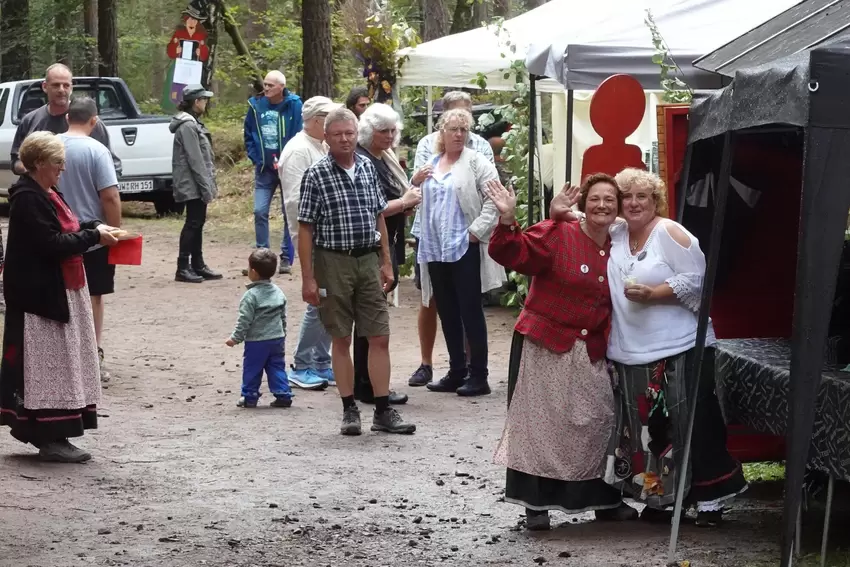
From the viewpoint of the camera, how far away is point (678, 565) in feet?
17.9

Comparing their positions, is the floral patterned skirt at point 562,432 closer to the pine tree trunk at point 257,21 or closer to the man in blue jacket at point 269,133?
the man in blue jacket at point 269,133

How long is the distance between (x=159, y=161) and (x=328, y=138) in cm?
1219

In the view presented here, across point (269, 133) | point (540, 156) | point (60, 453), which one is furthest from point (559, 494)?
point (269, 133)

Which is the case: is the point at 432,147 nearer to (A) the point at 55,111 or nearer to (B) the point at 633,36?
(B) the point at 633,36

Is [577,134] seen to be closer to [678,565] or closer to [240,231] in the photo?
[678,565]

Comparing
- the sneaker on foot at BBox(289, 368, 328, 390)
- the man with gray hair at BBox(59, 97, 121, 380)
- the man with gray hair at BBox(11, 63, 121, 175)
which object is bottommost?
the sneaker on foot at BBox(289, 368, 328, 390)

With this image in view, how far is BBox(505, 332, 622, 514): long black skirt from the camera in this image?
6074 mm

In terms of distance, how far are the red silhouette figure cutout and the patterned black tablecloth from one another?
3.86ft

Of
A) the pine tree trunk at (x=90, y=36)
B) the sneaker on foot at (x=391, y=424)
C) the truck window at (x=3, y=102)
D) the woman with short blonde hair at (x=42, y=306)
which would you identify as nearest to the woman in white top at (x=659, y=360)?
the sneaker on foot at (x=391, y=424)

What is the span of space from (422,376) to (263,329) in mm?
1377

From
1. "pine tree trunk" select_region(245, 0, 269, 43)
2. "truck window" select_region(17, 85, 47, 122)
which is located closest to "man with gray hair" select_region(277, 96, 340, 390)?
"truck window" select_region(17, 85, 47, 122)

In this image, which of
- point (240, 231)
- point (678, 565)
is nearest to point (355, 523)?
point (678, 565)

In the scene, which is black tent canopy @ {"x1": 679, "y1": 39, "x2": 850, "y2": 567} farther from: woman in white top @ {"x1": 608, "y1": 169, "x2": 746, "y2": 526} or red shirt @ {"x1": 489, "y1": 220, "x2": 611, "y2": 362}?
red shirt @ {"x1": 489, "y1": 220, "x2": 611, "y2": 362}

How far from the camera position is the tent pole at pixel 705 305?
5.34 meters
